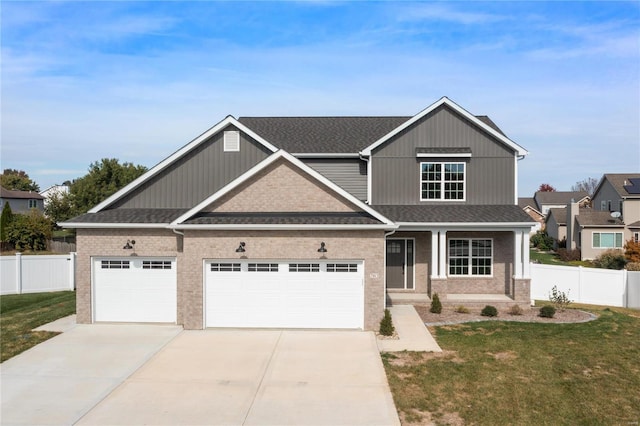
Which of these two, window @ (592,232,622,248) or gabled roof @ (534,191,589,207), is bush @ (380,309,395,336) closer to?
window @ (592,232,622,248)

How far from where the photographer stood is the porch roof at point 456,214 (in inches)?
763

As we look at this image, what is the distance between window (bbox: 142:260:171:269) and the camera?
16.8m

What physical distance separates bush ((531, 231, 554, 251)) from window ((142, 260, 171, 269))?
1835 inches

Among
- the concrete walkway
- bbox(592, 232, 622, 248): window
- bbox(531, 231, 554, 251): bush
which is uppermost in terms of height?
bbox(592, 232, 622, 248): window

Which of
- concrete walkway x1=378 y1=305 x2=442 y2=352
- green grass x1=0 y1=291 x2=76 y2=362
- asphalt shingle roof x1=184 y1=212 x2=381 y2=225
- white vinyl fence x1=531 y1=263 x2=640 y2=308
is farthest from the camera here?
white vinyl fence x1=531 y1=263 x2=640 y2=308

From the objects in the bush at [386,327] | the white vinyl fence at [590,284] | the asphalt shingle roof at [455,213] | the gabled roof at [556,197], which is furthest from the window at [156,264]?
the gabled roof at [556,197]

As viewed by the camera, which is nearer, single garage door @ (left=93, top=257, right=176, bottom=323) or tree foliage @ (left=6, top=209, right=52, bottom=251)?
single garage door @ (left=93, top=257, right=176, bottom=323)

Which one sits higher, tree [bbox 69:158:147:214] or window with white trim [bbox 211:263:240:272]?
tree [bbox 69:158:147:214]

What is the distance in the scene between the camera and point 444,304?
19.4 meters

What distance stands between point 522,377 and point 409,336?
4117 mm

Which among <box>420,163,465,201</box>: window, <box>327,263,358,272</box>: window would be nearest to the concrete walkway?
<box>327,263,358,272</box>: window

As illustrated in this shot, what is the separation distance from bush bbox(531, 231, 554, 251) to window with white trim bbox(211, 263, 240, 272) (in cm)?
4550

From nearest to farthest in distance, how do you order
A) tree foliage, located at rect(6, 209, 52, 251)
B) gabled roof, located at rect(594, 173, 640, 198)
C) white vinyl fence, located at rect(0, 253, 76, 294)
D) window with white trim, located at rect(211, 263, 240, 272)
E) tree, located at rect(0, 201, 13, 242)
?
1. window with white trim, located at rect(211, 263, 240, 272)
2. white vinyl fence, located at rect(0, 253, 76, 294)
3. tree foliage, located at rect(6, 209, 52, 251)
4. tree, located at rect(0, 201, 13, 242)
5. gabled roof, located at rect(594, 173, 640, 198)

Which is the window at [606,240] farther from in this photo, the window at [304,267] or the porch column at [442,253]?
the window at [304,267]
